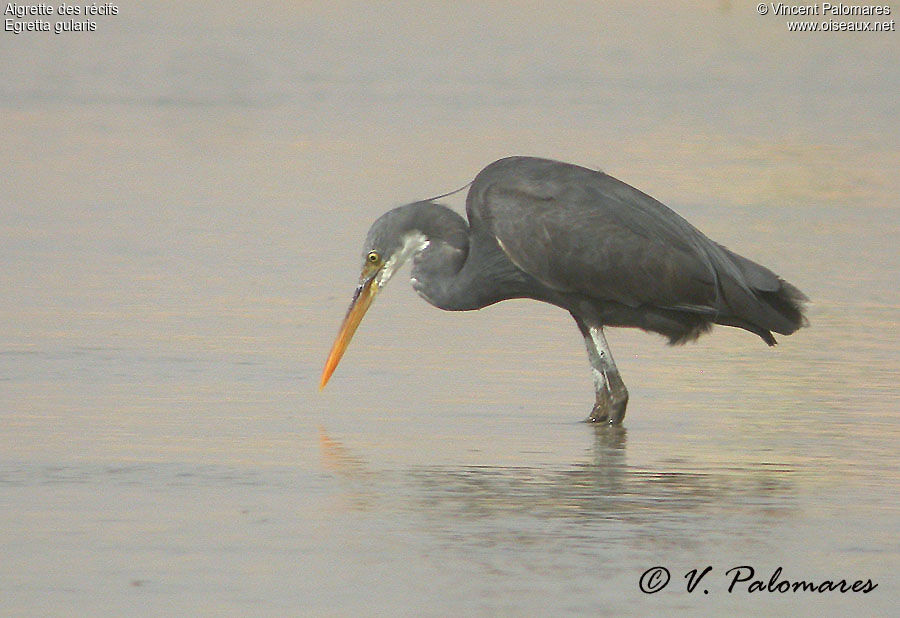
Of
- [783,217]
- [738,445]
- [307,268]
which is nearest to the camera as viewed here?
[738,445]

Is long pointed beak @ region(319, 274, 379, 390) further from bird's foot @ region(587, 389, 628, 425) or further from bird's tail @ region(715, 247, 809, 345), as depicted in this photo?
bird's tail @ region(715, 247, 809, 345)

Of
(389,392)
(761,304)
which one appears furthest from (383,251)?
(761,304)

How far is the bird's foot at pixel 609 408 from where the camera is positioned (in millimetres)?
9891

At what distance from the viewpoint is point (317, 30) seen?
32.0 meters

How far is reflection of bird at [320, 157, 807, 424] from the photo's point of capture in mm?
10117

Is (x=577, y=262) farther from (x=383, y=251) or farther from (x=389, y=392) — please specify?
(x=389, y=392)

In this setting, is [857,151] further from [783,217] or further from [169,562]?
[169,562]

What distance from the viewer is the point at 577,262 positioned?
10.1 m

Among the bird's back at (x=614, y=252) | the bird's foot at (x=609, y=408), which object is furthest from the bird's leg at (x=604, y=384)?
the bird's back at (x=614, y=252)

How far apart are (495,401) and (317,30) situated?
22237mm

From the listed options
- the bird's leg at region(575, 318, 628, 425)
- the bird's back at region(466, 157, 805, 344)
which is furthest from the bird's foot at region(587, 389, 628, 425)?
the bird's back at region(466, 157, 805, 344)

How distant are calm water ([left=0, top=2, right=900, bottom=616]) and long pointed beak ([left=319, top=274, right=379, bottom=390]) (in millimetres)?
157

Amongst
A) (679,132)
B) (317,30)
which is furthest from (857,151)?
(317,30)

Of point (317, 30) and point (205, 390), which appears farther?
point (317, 30)
